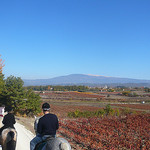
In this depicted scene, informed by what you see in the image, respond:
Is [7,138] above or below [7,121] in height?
below

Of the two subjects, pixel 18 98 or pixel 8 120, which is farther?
pixel 18 98

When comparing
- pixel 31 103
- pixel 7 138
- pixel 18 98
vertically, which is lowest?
pixel 31 103

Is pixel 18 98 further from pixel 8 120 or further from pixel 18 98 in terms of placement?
pixel 8 120

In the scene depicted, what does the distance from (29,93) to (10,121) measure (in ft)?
72.1

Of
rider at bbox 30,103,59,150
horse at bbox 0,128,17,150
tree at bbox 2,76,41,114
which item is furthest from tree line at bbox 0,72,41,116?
rider at bbox 30,103,59,150

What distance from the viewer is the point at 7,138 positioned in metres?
6.84

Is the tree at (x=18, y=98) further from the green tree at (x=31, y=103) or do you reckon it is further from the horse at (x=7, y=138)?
the horse at (x=7, y=138)

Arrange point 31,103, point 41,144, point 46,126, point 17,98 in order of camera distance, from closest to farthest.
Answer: point 41,144 → point 46,126 → point 17,98 → point 31,103

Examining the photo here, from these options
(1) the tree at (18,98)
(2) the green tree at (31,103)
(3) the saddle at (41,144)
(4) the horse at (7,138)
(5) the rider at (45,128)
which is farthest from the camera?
(2) the green tree at (31,103)

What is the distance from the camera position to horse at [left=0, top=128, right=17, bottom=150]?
22.3 ft

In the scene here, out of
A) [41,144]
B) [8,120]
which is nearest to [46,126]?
[41,144]

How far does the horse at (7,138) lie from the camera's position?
267 inches

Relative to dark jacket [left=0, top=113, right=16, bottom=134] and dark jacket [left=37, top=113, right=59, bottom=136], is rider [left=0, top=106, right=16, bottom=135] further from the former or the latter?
dark jacket [left=37, top=113, right=59, bottom=136]

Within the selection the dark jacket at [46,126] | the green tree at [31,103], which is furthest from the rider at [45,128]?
the green tree at [31,103]
